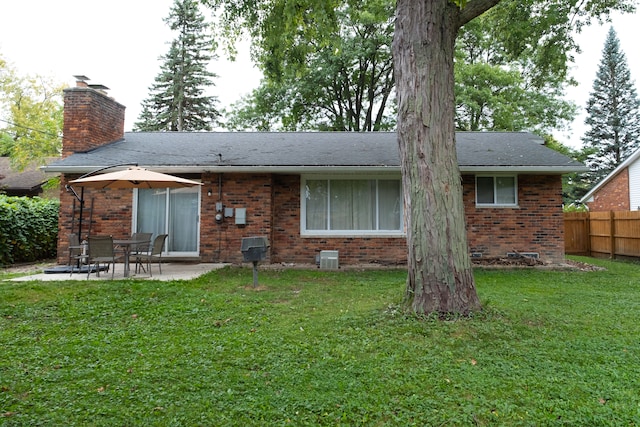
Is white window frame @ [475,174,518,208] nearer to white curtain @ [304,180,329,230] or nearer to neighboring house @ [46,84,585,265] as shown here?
neighboring house @ [46,84,585,265]

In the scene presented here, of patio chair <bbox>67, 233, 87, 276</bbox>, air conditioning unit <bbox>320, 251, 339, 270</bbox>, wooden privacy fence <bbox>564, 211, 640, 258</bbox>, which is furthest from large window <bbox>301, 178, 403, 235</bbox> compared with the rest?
wooden privacy fence <bbox>564, 211, 640, 258</bbox>

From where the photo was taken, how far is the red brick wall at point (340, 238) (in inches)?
398

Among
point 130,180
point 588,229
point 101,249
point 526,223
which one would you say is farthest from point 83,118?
point 588,229

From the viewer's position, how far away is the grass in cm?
257

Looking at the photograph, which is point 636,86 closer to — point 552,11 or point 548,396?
Result: point 552,11

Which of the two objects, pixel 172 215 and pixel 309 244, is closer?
pixel 172 215

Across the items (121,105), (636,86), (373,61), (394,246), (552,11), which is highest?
(636,86)

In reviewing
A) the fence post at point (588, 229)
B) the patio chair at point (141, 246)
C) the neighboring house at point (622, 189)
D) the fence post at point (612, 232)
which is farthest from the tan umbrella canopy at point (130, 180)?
the neighboring house at point (622, 189)

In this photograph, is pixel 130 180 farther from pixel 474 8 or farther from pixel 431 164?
pixel 474 8

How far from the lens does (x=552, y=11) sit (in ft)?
30.2

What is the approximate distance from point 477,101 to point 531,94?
3986 mm

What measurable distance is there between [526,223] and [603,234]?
18.9ft

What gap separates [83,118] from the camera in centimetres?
1094

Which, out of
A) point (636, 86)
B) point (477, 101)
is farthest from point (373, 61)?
point (636, 86)
